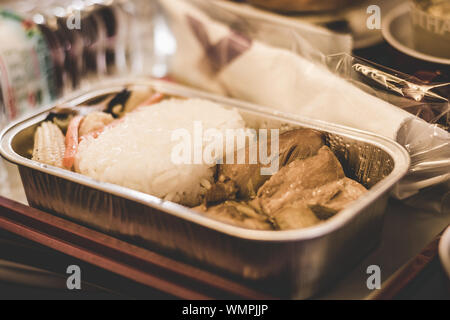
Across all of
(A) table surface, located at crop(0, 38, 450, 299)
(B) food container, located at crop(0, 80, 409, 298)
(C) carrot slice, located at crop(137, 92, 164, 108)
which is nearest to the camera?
(B) food container, located at crop(0, 80, 409, 298)

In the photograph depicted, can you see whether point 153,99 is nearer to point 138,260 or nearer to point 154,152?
point 154,152

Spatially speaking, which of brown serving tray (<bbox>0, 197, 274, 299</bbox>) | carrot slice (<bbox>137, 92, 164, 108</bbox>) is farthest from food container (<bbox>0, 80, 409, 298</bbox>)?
carrot slice (<bbox>137, 92, 164, 108</bbox>)

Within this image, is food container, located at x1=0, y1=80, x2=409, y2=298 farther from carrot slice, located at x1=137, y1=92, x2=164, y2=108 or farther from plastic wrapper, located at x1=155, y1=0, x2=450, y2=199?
carrot slice, located at x1=137, y1=92, x2=164, y2=108

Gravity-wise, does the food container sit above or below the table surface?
above

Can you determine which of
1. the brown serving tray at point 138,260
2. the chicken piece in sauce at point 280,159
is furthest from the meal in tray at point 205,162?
the brown serving tray at point 138,260

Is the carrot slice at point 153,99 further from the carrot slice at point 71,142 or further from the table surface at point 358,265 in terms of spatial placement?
the table surface at point 358,265

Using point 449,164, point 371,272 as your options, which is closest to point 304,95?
point 449,164
